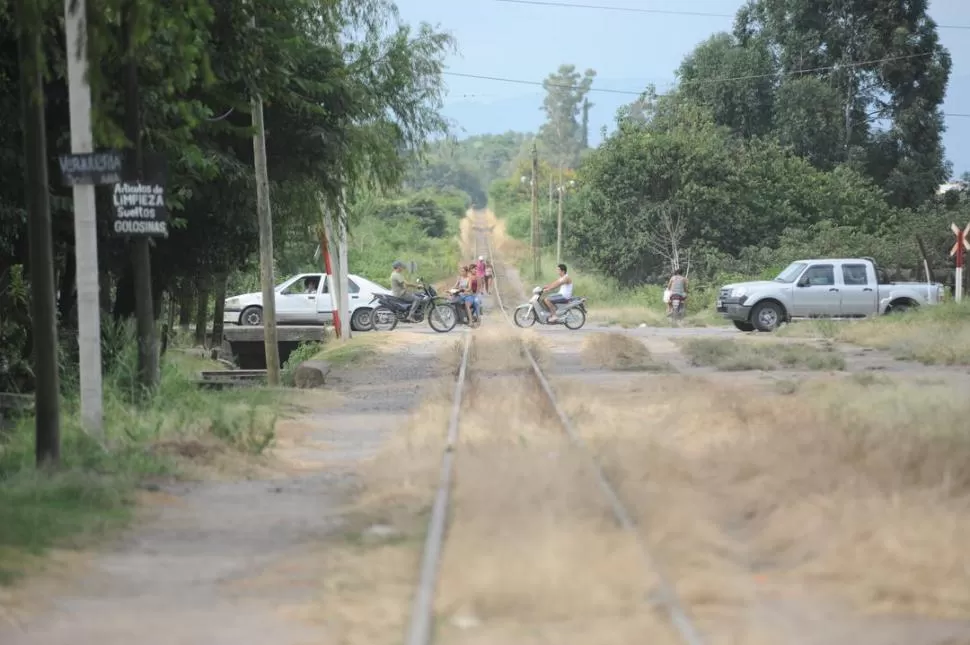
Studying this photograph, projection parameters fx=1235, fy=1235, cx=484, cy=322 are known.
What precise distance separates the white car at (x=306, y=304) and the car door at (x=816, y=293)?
10968 mm

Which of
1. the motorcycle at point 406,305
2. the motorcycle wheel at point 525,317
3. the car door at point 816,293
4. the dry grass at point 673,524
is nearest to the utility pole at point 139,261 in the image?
the dry grass at point 673,524

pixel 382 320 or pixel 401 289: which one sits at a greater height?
pixel 401 289

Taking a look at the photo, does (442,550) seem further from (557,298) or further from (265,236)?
(557,298)

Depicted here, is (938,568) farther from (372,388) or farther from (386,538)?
(372,388)

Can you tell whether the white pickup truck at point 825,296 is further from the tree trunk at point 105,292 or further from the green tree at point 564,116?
the green tree at point 564,116

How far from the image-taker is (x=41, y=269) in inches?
359

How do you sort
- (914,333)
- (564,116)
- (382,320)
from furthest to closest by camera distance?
(564,116) → (382,320) → (914,333)

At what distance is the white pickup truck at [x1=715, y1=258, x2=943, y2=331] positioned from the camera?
30.1 metres

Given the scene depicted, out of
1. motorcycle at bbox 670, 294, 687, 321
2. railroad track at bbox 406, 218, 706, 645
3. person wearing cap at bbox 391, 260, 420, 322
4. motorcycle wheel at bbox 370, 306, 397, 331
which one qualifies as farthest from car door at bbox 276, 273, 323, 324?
railroad track at bbox 406, 218, 706, 645

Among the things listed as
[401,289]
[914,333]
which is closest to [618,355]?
[914,333]

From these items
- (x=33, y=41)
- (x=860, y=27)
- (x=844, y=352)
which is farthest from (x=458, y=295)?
(x=860, y=27)

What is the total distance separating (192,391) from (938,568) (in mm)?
10654

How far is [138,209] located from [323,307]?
22470 millimetres

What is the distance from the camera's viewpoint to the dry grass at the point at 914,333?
19656mm
